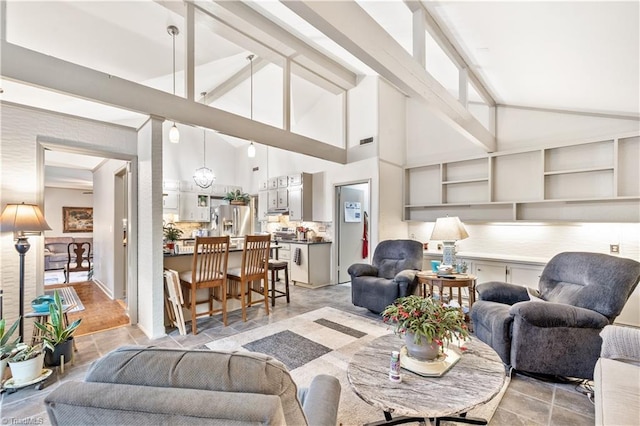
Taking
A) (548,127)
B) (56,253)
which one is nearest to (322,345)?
(548,127)

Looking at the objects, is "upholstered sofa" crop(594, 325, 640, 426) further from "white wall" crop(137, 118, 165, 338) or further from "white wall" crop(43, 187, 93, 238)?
"white wall" crop(43, 187, 93, 238)

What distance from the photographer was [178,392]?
735mm

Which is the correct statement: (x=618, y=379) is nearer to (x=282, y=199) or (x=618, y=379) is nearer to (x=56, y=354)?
(x=56, y=354)

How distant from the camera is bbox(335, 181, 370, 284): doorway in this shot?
5918 millimetres

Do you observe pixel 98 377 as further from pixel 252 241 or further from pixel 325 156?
pixel 325 156

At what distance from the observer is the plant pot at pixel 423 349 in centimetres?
163

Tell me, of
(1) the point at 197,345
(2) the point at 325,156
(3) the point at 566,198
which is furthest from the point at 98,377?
(3) the point at 566,198

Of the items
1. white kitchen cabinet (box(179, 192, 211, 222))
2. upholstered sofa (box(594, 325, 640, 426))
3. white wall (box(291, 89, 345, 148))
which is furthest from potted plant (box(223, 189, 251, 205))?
upholstered sofa (box(594, 325, 640, 426))

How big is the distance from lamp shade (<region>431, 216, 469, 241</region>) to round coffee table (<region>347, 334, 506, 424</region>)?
5.99ft

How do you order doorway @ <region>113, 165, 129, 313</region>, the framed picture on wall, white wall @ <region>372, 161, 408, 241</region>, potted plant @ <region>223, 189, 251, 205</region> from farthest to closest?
the framed picture on wall, potted plant @ <region>223, 189, 251, 205</region>, white wall @ <region>372, 161, 408, 241</region>, doorway @ <region>113, 165, 129, 313</region>

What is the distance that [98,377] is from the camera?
32.3 inches

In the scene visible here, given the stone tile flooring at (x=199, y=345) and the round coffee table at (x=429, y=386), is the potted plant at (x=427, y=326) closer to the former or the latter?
the round coffee table at (x=429, y=386)

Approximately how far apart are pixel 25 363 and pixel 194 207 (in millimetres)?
5578

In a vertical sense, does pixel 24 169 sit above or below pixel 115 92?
below
